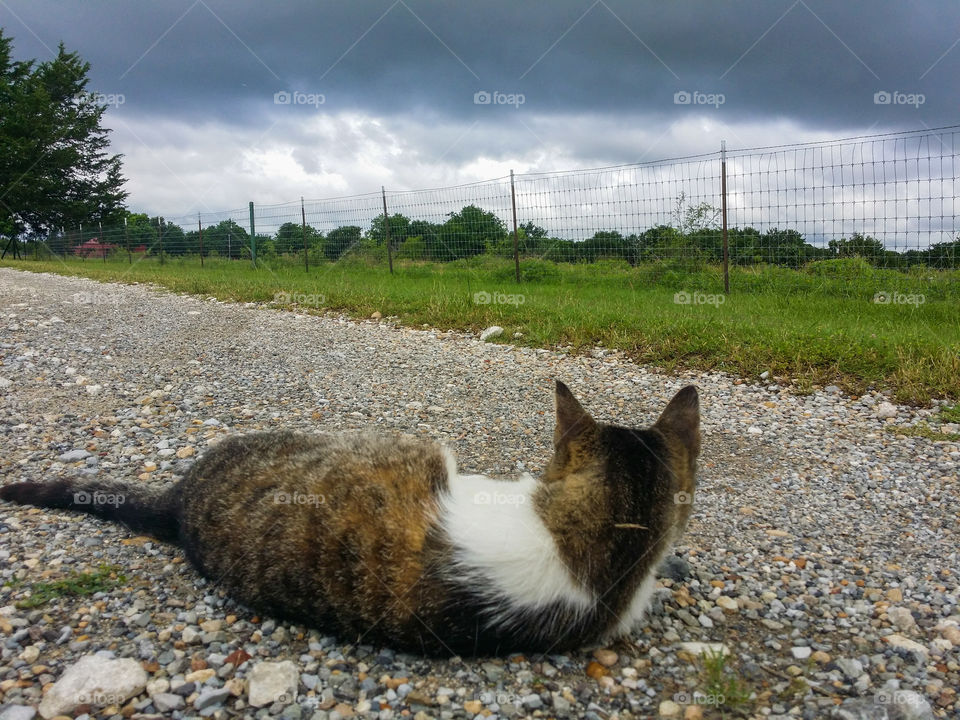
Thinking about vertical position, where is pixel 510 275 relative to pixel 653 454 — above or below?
above

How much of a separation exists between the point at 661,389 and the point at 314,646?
Result: 13.6 feet

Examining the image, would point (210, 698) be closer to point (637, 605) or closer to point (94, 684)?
point (94, 684)

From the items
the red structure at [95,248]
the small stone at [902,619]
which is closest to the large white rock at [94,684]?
the small stone at [902,619]

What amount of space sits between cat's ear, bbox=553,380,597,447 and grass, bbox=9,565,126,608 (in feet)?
7.21

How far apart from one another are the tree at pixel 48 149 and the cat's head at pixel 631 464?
34.9m

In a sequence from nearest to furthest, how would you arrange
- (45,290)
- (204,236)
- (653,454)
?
1. (653,454)
2. (45,290)
3. (204,236)

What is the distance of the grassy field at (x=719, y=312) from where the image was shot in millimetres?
5801

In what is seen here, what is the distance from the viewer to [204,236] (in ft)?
81.0

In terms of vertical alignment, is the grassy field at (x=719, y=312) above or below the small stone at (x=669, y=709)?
above

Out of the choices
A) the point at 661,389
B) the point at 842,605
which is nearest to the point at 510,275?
the point at 661,389

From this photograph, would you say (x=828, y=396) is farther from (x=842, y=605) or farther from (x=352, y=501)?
(x=352, y=501)

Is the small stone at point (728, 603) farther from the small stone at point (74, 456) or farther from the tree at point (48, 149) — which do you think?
the tree at point (48, 149)

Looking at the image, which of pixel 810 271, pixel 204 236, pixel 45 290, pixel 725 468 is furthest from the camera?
pixel 204 236

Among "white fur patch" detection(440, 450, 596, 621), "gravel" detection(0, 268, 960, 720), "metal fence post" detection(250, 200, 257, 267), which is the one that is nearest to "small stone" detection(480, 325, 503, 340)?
"gravel" detection(0, 268, 960, 720)
